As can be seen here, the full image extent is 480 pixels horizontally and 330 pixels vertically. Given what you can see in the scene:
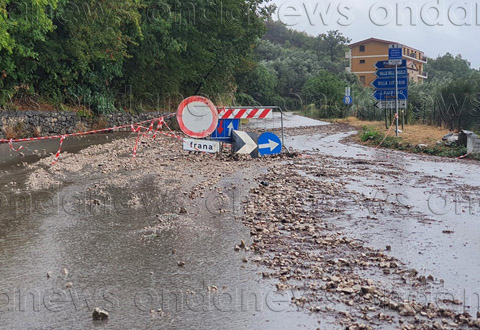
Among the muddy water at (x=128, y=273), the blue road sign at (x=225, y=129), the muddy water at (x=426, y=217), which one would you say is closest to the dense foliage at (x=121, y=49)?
the blue road sign at (x=225, y=129)

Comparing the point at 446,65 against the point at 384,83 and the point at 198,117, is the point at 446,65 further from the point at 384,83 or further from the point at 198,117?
the point at 198,117

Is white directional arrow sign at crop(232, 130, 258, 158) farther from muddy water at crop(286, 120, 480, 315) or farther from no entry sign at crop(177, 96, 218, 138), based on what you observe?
muddy water at crop(286, 120, 480, 315)

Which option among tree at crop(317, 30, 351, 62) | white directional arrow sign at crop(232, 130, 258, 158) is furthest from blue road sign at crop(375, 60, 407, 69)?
tree at crop(317, 30, 351, 62)

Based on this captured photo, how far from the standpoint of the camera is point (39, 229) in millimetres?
7797

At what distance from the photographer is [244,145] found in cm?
1562

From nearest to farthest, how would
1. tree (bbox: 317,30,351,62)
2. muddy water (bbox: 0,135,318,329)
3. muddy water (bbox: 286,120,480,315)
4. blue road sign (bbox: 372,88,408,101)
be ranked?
muddy water (bbox: 0,135,318,329)
muddy water (bbox: 286,120,480,315)
blue road sign (bbox: 372,88,408,101)
tree (bbox: 317,30,351,62)

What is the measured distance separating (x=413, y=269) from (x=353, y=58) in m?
107

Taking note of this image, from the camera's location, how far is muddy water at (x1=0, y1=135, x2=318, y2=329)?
186 inches

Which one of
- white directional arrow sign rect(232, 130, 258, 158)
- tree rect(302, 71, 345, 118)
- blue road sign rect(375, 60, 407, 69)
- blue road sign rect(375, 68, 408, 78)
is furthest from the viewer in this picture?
tree rect(302, 71, 345, 118)

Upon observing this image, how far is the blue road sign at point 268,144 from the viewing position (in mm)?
15641

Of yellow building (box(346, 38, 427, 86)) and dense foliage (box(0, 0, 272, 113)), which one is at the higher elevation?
yellow building (box(346, 38, 427, 86))

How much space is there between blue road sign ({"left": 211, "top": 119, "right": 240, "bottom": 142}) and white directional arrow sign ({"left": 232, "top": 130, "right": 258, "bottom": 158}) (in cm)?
22

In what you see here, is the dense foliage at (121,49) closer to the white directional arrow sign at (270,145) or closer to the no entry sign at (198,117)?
the no entry sign at (198,117)

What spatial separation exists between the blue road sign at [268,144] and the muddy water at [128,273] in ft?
21.4
